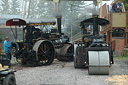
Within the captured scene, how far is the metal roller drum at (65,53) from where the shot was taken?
1275cm

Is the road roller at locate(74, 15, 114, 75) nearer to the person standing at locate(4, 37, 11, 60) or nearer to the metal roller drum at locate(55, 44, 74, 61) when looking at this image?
the metal roller drum at locate(55, 44, 74, 61)

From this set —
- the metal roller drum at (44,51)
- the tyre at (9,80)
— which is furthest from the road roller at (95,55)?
the tyre at (9,80)

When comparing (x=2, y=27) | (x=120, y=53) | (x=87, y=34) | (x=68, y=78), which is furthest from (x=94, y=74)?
(x=2, y=27)

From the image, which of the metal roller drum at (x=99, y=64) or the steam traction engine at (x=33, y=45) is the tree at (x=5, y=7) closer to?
the steam traction engine at (x=33, y=45)

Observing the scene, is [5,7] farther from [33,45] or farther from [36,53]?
[36,53]

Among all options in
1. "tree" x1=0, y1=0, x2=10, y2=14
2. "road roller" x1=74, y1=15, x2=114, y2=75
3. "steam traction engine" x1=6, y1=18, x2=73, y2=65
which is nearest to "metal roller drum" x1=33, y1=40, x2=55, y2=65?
"steam traction engine" x1=6, y1=18, x2=73, y2=65

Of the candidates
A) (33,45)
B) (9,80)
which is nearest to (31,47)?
(33,45)

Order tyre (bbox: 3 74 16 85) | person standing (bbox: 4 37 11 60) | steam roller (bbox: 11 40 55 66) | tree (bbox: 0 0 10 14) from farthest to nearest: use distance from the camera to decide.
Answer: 1. tree (bbox: 0 0 10 14)
2. person standing (bbox: 4 37 11 60)
3. steam roller (bbox: 11 40 55 66)
4. tyre (bbox: 3 74 16 85)

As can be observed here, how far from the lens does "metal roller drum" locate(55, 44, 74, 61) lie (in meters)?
12.8

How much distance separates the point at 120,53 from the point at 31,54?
6076mm

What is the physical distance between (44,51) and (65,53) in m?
1.72

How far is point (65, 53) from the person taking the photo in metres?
12.7

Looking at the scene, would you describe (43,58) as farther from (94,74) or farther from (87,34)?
(94,74)

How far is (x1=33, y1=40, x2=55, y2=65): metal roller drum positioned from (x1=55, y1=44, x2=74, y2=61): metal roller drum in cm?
127
